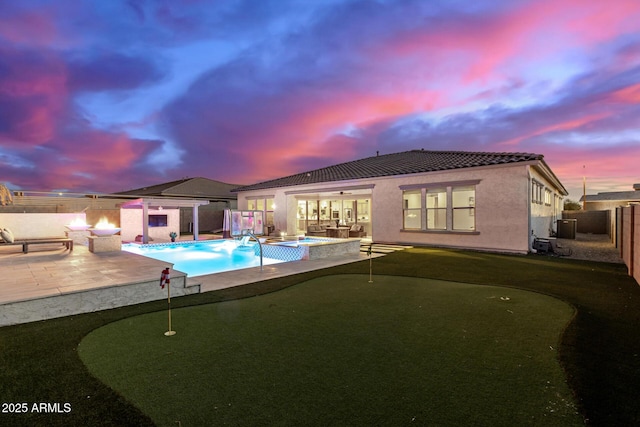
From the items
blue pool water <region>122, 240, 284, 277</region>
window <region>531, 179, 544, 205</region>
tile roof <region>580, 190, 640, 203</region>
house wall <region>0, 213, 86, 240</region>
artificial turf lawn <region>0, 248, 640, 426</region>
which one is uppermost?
tile roof <region>580, 190, 640, 203</region>

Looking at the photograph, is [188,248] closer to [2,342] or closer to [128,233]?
[128,233]

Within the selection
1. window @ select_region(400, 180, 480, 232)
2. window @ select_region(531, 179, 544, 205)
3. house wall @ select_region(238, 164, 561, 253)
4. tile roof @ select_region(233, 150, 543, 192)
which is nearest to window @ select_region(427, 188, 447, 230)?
window @ select_region(400, 180, 480, 232)

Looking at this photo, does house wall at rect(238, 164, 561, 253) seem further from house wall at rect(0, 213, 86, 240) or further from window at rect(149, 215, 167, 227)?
house wall at rect(0, 213, 86, 240)

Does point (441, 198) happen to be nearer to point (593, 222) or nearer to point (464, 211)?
point (464, 211)

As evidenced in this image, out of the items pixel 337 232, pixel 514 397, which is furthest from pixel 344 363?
pixel 337 232

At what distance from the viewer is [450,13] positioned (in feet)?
31.2

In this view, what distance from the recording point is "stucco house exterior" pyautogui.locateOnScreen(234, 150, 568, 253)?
11750mm

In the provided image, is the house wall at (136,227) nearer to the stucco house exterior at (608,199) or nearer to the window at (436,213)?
the window at (436,213)

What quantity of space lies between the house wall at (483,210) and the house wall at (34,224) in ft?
46.3

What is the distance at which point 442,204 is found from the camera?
17719 mm

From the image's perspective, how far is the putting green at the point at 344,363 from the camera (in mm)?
2402

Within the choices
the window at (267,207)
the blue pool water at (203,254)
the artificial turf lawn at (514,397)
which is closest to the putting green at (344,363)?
the artificial turf lawn at (514,397)

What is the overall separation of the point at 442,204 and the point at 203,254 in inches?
523

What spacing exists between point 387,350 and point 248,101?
15751 millimetres
